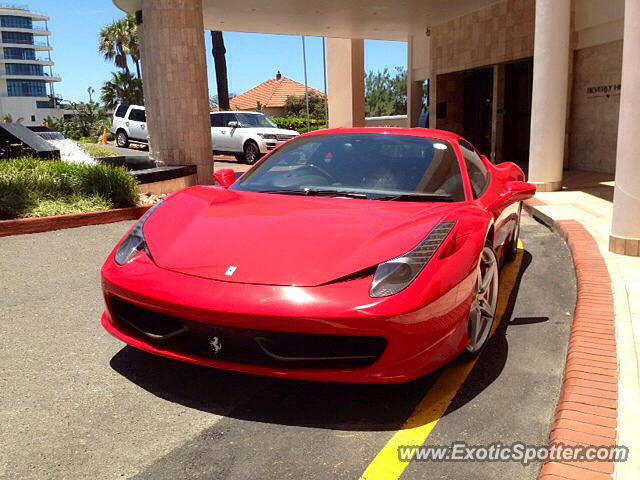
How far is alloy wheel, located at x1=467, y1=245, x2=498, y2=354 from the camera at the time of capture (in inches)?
125

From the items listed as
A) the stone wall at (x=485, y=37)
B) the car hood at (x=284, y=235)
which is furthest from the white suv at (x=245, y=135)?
the car hood at (x=284, y=235)

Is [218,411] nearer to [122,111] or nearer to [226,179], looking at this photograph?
[226,179]

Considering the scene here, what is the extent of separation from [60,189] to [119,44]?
63.7 metres

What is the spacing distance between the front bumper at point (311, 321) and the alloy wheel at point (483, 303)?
1.40ft

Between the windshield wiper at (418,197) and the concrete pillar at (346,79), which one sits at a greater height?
the concrete pillar at (346,79)

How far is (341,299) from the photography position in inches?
98.5

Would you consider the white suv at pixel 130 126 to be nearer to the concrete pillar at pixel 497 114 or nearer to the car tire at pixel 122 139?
the car tire at pixel 122 139

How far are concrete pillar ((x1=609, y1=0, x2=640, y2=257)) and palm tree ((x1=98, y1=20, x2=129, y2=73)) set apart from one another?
6558 centimetres

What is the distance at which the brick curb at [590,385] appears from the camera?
2.21 meters

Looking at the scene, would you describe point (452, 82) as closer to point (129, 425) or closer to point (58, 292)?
point (58, 292)

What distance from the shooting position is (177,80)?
→ 10.9 meters

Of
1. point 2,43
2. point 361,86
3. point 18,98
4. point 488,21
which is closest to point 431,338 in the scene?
point 488,21

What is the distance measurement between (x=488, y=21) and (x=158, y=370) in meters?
16.2

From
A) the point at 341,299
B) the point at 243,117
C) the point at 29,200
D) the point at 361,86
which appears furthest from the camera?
the point at 361,86
